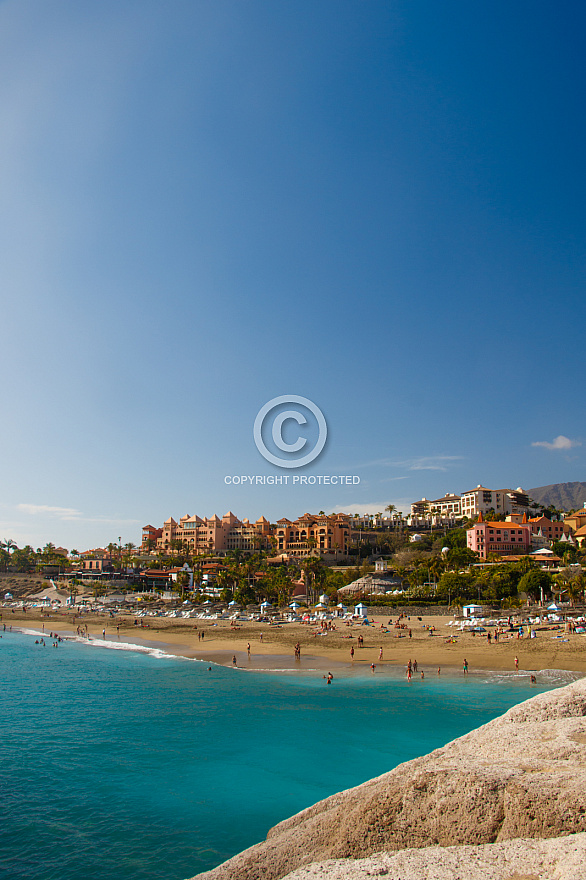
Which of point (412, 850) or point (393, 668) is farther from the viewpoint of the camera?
point (393, 668)

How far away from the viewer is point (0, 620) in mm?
83938

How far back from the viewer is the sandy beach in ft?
126

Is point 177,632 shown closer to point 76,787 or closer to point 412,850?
point 76,787

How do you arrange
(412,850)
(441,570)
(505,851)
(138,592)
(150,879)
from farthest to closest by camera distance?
(138,592) < (441,570) < (150,879) < (412,850) < (505,851)

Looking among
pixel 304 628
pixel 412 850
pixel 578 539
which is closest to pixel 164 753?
pixel 412 850

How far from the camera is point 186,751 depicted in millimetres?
21891

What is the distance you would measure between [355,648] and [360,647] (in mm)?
683

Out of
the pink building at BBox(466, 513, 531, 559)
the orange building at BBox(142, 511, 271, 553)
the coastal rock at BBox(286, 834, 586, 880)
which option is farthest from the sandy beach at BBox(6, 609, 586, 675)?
the orange building at BBox(142, 511, 271, 553)

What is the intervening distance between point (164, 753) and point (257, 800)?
19.9 feet

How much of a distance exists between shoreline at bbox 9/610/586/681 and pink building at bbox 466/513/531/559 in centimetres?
5204

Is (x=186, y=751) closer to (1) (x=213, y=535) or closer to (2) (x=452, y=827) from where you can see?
(2) (x=452, y=827)

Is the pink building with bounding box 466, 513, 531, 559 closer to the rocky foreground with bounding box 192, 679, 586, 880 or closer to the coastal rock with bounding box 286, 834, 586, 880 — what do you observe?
the rocky foreground with bounding box 192, 679, 586, 880

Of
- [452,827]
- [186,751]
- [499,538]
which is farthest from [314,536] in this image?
[452,827]

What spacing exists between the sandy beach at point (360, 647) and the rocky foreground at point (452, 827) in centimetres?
3012
